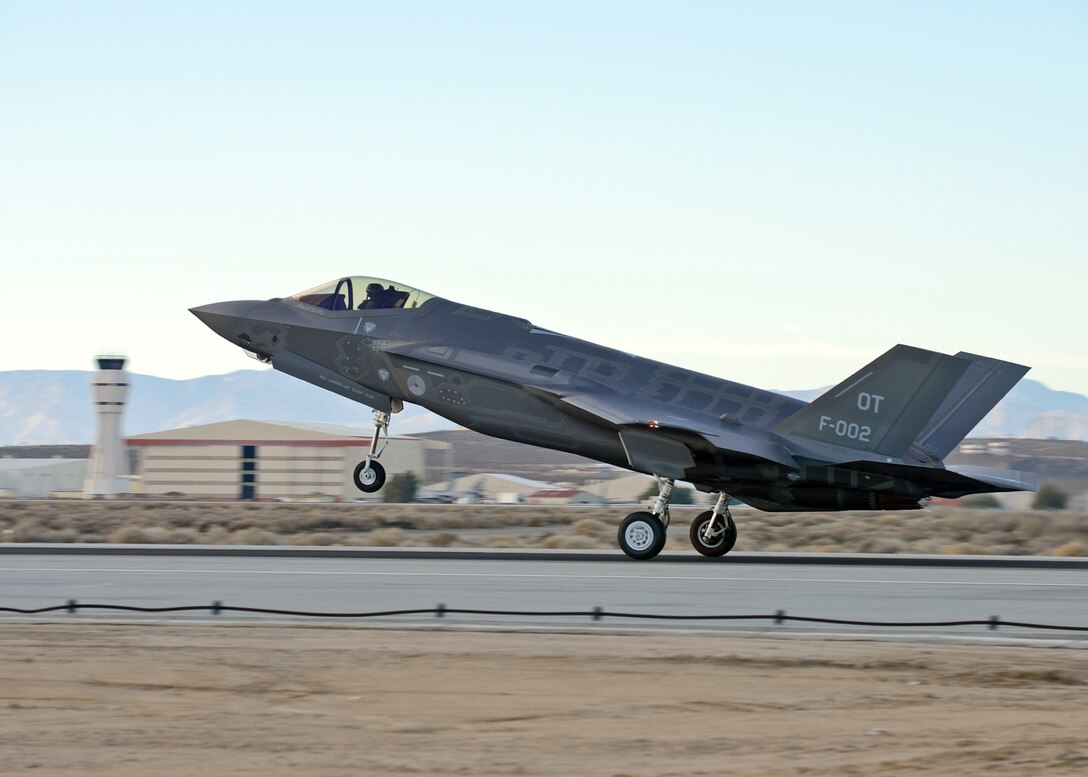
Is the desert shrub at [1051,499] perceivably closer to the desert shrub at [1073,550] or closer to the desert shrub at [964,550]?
the desert shrub at [964,550]

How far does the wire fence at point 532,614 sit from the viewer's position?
14016 millimetres

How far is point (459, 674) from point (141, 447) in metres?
133

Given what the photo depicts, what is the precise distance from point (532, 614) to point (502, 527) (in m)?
36.5

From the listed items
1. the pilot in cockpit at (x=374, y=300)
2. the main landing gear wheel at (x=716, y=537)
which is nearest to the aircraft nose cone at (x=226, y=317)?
the pilot in cockpit at (x=374, y=300)

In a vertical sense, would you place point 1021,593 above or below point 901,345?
below

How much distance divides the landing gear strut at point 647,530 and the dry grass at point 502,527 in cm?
782

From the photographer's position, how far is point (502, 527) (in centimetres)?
5159

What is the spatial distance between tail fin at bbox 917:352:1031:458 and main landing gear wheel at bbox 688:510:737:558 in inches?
154

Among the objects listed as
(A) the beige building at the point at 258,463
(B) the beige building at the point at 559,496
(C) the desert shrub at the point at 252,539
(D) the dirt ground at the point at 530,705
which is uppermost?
(A) the beige building at the point at 258,463

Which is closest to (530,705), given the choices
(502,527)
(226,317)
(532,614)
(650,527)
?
(532,614)

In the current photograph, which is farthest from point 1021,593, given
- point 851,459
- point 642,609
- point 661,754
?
point 661,754

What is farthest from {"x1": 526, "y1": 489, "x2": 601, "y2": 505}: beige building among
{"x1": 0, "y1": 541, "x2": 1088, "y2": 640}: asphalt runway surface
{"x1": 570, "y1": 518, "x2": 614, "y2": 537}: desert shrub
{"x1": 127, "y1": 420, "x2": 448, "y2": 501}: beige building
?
{"x1": 0, "y1": 541, "x2": 1088, "y2": 640}: asphalt runway surface

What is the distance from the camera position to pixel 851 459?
21.5 metres

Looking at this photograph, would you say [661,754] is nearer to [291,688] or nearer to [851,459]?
[291,688]
